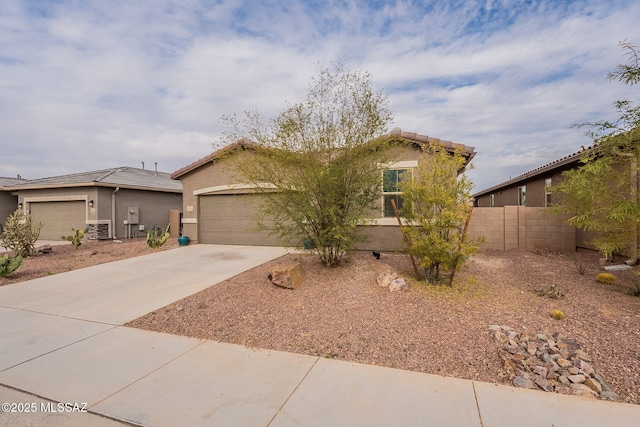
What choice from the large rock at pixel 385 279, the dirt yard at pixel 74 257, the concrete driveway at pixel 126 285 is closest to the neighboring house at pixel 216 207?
the dirt yard at pixel 74 257

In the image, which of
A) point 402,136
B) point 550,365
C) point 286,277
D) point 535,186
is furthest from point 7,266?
point 535,186

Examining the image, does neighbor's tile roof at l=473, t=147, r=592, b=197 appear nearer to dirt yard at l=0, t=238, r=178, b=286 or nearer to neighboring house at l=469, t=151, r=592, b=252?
neighboring house at l=469, t=151, r=592, b=252

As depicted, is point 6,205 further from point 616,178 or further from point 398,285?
point 616,178

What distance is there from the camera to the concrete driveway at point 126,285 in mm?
5102

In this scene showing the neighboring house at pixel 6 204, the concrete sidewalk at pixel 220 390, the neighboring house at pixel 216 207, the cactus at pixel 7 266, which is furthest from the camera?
the neighboring house at pixel 6 204

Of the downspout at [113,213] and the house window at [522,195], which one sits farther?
the downspout at [113,213]

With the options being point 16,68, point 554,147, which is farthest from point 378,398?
point 16,68

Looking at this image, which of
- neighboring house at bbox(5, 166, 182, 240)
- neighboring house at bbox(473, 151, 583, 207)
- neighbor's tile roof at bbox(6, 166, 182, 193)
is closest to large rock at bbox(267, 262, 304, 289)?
neighboring house at bbox(473, 151, 583, 207)

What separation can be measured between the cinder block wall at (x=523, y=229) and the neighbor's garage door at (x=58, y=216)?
58.0ft

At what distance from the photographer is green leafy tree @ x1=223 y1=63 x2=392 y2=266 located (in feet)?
19.7

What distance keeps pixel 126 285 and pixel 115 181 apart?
1072 centimetres

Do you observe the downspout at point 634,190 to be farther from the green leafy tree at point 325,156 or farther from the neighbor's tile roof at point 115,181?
the neighbor's tile roof at point 115,181

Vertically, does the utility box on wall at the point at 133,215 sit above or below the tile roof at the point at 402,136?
below

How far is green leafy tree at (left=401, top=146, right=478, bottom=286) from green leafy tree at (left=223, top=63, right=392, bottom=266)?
117 centimetres
